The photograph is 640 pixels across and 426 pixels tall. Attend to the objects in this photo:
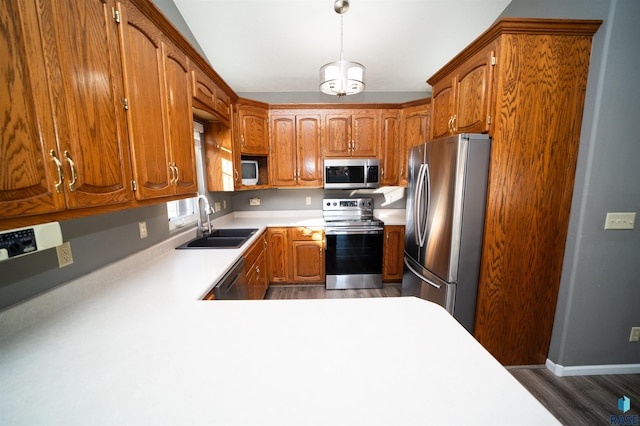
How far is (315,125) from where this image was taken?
3.03 meters

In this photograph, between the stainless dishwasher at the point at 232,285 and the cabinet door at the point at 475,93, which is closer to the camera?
the stainless dishwasher at the point at 232,285

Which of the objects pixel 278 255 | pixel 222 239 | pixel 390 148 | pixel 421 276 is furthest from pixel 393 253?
pixel 222 239

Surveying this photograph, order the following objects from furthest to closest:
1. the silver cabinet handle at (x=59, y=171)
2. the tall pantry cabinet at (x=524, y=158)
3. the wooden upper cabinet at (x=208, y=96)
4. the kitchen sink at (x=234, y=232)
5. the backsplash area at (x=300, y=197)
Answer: the backsplash area at (x=300, y=197)
the kitchen sink at (x=234, y=232)
the wooden upper cabinet at (x=208, y=96)
the tall pantry cabinet at (x=524, y=158)
the silver cabinet handle at (x=59, y=171)

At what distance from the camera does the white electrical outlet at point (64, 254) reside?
1.03 meters

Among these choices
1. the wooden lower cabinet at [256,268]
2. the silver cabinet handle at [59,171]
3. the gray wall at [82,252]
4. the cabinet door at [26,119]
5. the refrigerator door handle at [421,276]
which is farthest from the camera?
the wooden lower cabinet at [256,268]

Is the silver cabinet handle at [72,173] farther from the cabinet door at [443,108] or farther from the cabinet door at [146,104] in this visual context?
the cabinet door at [443,108]

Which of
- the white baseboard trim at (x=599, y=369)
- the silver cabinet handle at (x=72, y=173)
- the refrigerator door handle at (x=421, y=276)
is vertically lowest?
the white baseboard trim at (x=599, y=369)

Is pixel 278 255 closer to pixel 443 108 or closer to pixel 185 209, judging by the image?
pixel 185 209

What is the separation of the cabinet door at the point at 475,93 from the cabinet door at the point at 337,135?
4.72 feet

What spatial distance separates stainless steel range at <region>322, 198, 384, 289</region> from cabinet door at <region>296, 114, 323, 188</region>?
64 cm

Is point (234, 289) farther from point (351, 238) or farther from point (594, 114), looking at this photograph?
point (594, 114)

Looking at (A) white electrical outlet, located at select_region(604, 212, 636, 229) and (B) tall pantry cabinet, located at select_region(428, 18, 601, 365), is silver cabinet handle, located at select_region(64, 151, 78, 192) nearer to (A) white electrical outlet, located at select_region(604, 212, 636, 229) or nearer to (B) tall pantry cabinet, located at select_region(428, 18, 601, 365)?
(B) tall pantry cabinet, located at select_region(428, 18, 601, 365)

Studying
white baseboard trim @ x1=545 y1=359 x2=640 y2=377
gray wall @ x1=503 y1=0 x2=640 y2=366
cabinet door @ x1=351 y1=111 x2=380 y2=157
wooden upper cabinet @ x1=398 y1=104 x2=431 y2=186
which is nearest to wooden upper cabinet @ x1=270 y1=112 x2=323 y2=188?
cabinet door @ x1=351 y1=111 x2=380 y2=157

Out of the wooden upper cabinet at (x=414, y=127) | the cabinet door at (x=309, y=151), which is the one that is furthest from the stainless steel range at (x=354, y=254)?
the wooden upper cabinet at (x=414, y=127)
